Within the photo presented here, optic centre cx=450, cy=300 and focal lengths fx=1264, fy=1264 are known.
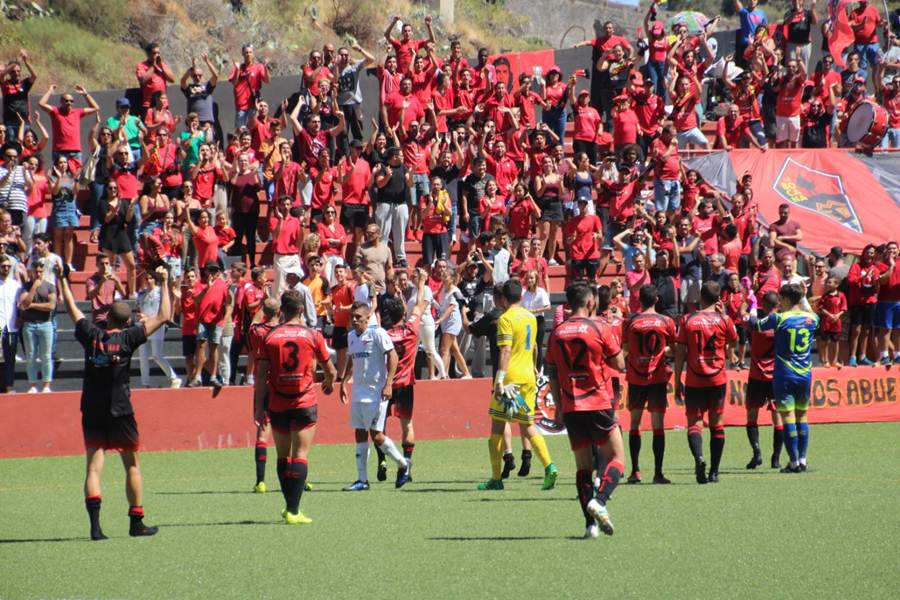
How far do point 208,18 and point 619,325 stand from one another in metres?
25.7

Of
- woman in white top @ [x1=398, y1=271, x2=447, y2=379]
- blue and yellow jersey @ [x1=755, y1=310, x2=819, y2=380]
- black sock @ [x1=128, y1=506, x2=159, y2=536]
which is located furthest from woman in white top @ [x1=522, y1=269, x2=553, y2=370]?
black sock @ [x1=128, y1=506, x2=159, y2=536]

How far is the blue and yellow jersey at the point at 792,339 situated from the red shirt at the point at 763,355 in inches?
20.1

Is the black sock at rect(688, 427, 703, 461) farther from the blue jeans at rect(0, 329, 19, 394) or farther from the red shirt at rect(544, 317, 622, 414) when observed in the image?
the blue jeans at rect(0, 329, 19, 394)

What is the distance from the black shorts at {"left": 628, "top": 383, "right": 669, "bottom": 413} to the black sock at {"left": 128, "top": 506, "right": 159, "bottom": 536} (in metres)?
5.00

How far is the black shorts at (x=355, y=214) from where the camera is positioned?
2084cm

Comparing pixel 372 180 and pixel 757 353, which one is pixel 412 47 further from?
pixel 757 353

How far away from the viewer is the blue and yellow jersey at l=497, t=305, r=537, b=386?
11.4 m

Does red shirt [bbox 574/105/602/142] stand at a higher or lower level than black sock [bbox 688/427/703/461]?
higher

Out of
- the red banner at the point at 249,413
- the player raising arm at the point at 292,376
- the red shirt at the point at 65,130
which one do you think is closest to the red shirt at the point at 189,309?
the red banner at the point at 249,413

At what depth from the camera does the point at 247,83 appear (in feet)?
74.4

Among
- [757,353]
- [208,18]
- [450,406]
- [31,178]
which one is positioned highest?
[208,18]

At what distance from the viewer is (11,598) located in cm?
730

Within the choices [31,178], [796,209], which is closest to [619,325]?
[796,209]

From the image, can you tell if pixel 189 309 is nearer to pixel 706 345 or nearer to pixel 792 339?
pixel 706 345
